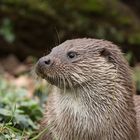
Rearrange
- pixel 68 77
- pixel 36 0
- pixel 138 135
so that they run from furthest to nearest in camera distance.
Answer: pixel 36 0 < pixel 138 135 < pixel 68 77

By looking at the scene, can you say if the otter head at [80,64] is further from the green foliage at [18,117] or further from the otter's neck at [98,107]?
the green foliage at [18,117]

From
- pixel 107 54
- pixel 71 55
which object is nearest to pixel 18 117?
pixel 71 55

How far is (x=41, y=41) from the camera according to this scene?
11.3 metres

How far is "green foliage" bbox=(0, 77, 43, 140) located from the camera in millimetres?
5449

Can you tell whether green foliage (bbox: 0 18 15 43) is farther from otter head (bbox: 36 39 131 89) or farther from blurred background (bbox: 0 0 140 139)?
otter head (bbox: 36 39 131 89)

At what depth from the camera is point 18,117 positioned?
614 centimetres

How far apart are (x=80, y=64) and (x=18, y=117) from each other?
3.08 ft

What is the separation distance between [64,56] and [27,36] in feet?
18.5

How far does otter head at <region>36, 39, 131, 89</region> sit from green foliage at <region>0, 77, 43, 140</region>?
0.51 metres

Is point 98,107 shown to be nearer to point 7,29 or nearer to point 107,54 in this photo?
point 107,54

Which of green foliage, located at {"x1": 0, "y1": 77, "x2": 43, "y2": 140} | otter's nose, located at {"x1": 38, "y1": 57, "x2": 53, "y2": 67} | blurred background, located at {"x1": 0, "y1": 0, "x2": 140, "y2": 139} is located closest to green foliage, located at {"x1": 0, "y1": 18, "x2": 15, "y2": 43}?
blurred background, located at {"x1": 0, "y1": 0, "x2": 140, "y2": 139}

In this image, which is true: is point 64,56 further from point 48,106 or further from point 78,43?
point 48,106

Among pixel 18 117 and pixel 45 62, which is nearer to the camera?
pixel 45 62

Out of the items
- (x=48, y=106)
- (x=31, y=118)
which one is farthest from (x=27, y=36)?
(x=48, y=106)
